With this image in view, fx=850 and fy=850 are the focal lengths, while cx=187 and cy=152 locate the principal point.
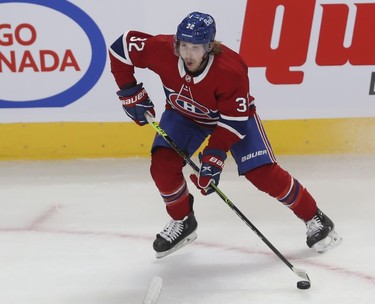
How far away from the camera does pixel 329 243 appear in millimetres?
3275

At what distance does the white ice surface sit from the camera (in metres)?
2.86

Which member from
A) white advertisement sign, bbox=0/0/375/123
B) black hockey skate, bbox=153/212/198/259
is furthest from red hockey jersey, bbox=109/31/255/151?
white advertisement sign, bbox=0/0/375/123

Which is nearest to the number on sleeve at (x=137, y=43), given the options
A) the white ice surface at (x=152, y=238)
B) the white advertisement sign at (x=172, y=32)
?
the white ice surface at (x=152, y=238)

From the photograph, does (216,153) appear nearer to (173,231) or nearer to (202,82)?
(202,82)

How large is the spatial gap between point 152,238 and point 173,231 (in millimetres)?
295

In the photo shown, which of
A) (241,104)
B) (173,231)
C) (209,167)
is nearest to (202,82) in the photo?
(241,104)

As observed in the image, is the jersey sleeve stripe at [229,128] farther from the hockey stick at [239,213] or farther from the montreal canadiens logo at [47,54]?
the montreal canadiens logo at [47,54]

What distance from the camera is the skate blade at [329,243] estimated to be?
324 centimetres

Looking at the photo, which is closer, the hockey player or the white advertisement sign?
the hockey player

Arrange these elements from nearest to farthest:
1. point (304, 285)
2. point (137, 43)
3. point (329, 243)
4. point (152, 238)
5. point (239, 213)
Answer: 1. point (304, 285)
2. point (239, 213)
3. point (137, 43)
4. point (329, 243)
5. point (152, 238)

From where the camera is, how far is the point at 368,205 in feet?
12.7

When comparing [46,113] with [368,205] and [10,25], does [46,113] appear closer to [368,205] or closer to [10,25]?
[10,25]

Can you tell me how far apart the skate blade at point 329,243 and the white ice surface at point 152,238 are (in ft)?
0.08

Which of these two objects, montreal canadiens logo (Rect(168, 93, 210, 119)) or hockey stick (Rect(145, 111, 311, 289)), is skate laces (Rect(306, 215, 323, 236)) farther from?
montreal canadiens logo (Rect(168, 93, 210, 119))
